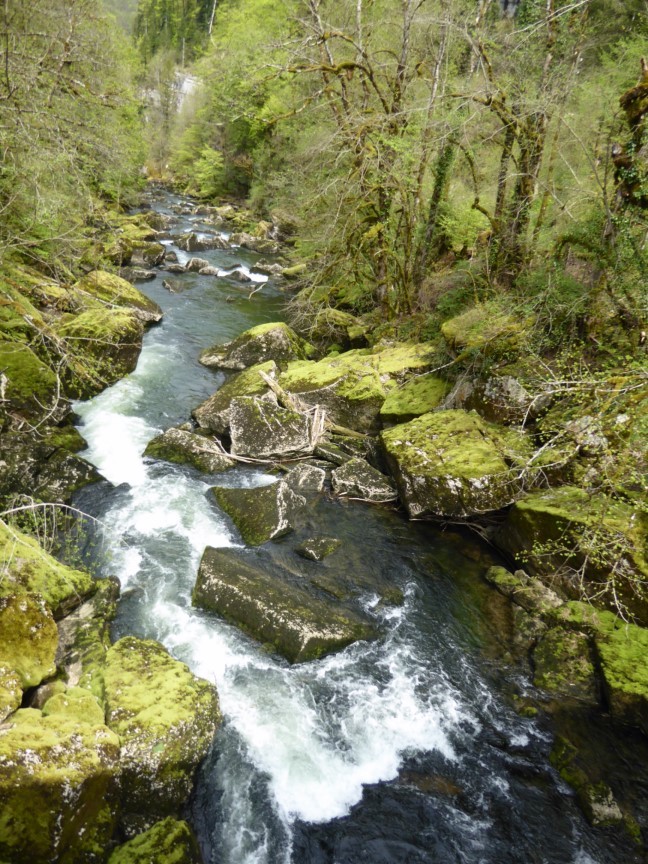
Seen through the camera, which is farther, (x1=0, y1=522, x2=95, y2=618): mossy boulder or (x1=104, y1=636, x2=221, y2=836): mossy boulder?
(x1=0, y1=522, x2=95, y2=618): mossy boulder

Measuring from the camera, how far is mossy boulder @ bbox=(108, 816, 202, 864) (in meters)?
3.75

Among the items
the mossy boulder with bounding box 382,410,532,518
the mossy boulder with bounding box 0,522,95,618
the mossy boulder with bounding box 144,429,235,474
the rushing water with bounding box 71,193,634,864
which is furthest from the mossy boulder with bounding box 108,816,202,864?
the mossy boulder with bounding box 144,429,235,474

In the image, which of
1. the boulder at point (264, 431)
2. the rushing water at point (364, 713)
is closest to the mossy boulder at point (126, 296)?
the boulder at point (264, 431)

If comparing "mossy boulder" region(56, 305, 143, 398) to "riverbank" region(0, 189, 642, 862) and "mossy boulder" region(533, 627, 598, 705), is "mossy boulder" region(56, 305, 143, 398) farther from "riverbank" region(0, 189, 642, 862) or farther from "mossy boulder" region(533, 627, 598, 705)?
"mossy boulder" region(533, 627, 598, 705)

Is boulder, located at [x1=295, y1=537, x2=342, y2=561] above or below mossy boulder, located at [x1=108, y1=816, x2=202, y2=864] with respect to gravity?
below

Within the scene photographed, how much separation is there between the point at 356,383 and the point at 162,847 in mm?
8971

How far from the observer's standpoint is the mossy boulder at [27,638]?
15.0 ft

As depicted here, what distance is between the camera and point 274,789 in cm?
469

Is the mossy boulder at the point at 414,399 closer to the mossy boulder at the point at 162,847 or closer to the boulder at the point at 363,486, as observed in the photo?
the boulder at the point at 363,486

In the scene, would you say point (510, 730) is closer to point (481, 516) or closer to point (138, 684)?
point (481, 516)

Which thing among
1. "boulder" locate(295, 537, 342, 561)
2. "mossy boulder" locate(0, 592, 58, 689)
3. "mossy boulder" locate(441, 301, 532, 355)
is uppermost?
"mossy boulder" locate(441, 301, 532, 355)

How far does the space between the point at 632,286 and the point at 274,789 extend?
823 cm

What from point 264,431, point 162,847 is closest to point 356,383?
point 264,431

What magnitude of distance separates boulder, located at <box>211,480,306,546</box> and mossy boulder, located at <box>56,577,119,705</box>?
2.27m
